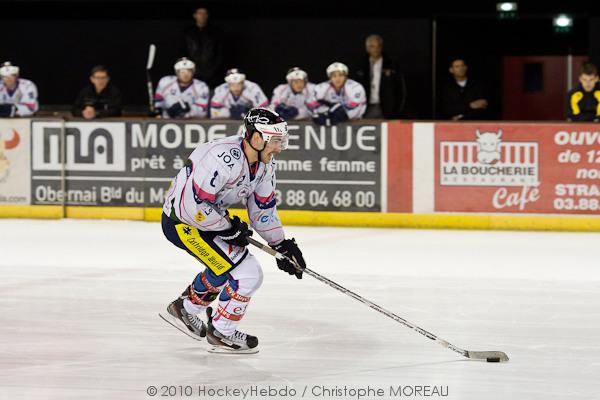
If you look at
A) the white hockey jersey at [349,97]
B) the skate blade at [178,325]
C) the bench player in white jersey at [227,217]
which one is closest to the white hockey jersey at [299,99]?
the white hockey jersey at [349,97]

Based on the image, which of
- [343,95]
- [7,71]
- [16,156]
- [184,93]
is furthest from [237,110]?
[7,71]

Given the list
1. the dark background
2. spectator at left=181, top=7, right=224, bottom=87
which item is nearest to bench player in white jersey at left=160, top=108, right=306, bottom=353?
spectator at left=181, top=7, right=224, bottom=87

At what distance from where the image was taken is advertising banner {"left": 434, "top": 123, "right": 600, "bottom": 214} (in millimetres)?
11758

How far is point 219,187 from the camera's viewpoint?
671 cm

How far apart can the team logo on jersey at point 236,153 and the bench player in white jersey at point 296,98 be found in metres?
5.87

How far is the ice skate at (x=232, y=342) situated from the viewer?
697 cm

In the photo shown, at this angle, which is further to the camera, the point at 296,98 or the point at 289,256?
the point at 296,98

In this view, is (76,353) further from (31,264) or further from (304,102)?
(304,102)

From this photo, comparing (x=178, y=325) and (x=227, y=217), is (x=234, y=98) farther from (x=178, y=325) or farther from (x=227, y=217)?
(x=227, y=217)

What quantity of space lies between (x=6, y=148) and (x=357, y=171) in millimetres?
3347

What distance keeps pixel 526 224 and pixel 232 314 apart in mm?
5506

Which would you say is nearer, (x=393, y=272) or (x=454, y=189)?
(x=393, y=272)

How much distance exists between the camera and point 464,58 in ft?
50.2

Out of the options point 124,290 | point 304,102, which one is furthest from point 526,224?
point 124,290
